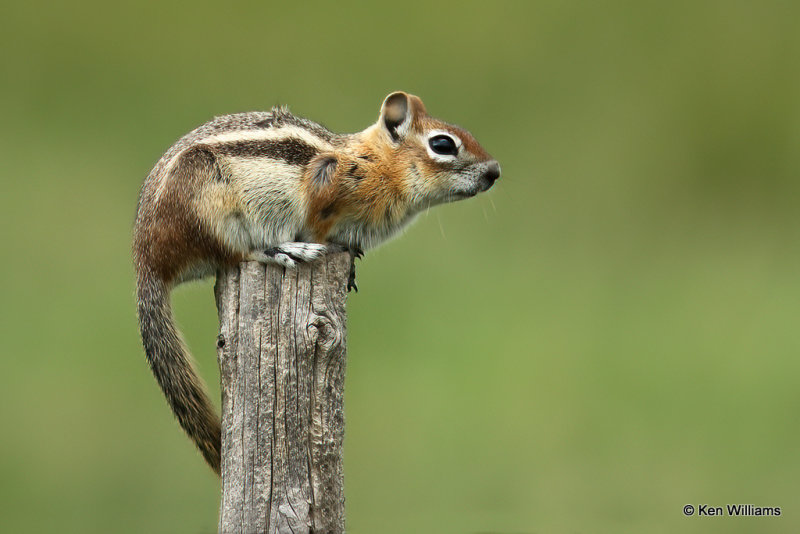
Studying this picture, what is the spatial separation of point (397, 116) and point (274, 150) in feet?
2.22

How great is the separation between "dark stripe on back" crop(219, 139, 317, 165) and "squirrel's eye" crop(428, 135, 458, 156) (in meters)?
0.59

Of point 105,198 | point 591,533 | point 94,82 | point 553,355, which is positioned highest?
point 94,82

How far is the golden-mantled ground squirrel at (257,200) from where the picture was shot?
4.26 metres

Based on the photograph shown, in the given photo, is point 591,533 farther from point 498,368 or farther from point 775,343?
point 775,343

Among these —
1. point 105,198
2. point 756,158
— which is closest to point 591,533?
point 105,198

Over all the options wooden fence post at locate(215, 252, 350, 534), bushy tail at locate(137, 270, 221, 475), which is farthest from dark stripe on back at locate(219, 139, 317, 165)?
wooden fence post at locate(215, 252, 350, 534)

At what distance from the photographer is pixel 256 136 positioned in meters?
4.47

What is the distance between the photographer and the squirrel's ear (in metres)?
4.87

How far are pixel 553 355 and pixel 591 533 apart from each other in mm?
2691

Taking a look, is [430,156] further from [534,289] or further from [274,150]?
[534,289]

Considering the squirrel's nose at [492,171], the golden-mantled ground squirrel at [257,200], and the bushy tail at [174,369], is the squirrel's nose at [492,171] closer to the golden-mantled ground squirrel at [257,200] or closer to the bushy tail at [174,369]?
the golden-mantled ground squirrel at [257,200]

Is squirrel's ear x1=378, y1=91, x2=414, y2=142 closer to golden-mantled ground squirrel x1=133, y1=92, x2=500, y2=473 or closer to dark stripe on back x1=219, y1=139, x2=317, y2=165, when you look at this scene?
golden-mantled ground squirrel x1=133, y1=92, x2=500, y2=473

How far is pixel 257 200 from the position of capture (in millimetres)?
4367

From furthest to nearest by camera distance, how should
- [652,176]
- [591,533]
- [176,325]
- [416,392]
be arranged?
[652,176] < [416,392] < [591,533] < [176,325]
